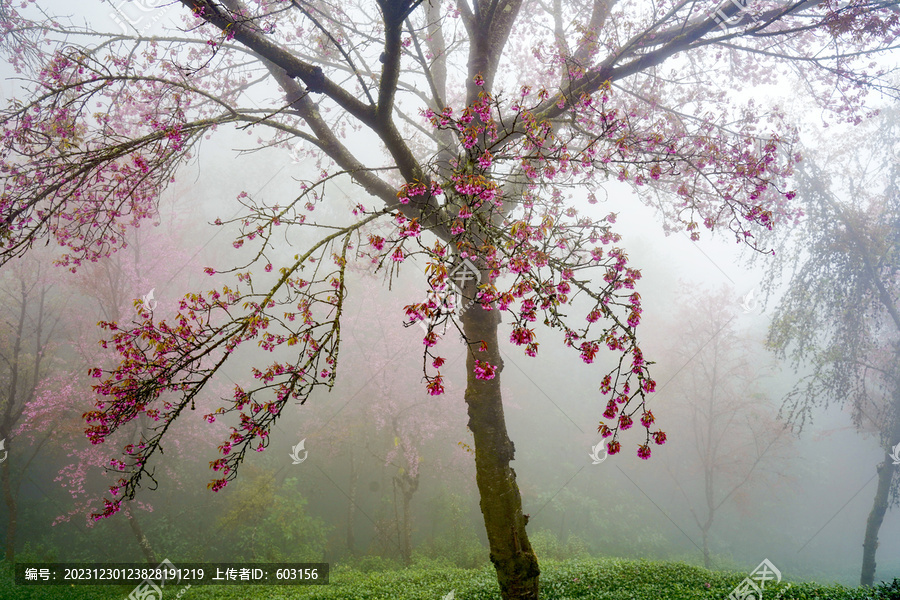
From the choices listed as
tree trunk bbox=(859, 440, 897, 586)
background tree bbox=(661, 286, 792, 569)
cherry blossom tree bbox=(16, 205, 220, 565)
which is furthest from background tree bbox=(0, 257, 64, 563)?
background tree bbox=(661, 286, 792, 569)

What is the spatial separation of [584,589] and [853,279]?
1057cm

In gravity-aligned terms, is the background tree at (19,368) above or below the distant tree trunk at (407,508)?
above

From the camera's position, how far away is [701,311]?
1641cm

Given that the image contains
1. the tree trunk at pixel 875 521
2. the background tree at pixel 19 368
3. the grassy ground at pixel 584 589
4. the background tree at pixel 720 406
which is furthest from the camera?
the background tree at pixel 720 406

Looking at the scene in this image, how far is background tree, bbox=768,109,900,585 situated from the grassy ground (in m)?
6.19

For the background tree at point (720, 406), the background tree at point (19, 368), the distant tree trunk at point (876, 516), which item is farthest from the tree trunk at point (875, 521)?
the background tree at point (19, 368)

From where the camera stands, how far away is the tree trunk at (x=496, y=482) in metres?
3.29

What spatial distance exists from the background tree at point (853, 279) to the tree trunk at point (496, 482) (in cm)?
911

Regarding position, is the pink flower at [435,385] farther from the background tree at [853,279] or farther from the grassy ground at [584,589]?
the background tree at [853,279]

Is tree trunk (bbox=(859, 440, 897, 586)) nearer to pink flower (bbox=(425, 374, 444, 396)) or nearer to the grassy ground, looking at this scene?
the grassy ground

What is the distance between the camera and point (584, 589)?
14.9ft

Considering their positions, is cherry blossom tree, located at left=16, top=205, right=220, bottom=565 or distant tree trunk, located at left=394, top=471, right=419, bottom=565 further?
distant tree trunk, located at left=394, top=471, right=419, bottom=565

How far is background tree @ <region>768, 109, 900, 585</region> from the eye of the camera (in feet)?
30.6

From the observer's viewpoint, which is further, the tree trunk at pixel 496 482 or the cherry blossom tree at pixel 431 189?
the tree trunk at pixel 496 482
